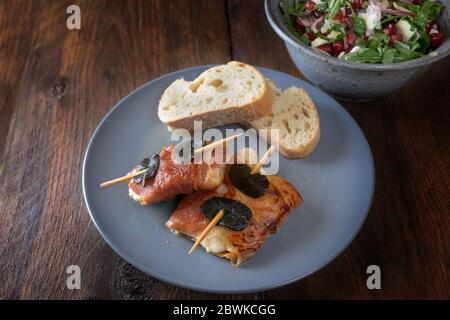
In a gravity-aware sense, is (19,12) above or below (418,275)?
above

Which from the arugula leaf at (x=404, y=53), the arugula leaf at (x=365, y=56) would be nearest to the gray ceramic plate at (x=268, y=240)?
the arugula leaf at (x=365, y=56)

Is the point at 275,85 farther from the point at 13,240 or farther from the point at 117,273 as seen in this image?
the point at 13,240

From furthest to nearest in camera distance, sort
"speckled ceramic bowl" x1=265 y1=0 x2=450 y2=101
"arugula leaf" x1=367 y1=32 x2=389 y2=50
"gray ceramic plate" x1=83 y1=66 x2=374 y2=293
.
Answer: "arugula leaf" x1=367 y1=32 x2=389 y2=50, "speckled ceramic bowl" x1=265 y1=0 x2=450 y2=101, "gray ceramic plate" x1=83 y1=66 x2=374 y2=293

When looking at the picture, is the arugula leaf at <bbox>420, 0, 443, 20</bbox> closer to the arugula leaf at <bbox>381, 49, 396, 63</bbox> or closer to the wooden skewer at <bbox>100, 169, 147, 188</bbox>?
the arugula leaf at <bbox>381, 49, 396, 63</bbox>

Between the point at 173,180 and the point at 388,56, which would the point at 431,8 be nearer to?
the point at 388,56

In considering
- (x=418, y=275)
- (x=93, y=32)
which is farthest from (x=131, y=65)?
(x=418, y=275)

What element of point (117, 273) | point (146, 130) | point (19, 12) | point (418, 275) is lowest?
point (418, 275)

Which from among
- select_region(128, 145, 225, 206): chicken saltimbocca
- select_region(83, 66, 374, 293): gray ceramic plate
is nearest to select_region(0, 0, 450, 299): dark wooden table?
select_region(83, 66, 374, 293): gray ceramic plate

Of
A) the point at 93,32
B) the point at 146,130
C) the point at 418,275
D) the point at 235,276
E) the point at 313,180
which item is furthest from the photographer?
the point at 93,32
